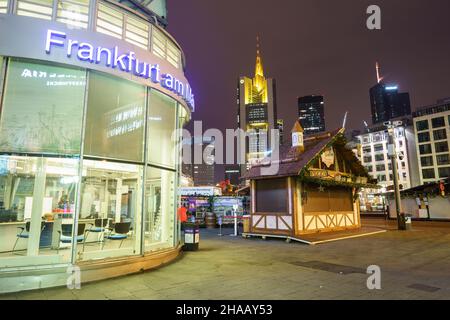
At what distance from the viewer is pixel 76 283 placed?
21.5 ft

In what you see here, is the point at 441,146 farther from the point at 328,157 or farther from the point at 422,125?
the point at 328,157

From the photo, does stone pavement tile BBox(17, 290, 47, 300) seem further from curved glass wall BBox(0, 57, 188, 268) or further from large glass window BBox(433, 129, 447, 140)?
large glass window BBox(433, 129, 447, 140)

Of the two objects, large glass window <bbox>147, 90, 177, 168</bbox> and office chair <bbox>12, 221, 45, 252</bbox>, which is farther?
large glass window <bbox>147, 90, 177, 168</bbox>

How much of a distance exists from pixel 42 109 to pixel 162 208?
498 centimetres

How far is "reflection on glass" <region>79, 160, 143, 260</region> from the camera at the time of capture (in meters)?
9.06

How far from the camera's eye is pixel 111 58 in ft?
25.6

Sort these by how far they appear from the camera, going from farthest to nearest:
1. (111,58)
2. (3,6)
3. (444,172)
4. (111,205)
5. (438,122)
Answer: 1. (438,122)
2. (444,172)
3. (111,205)
4. (111,58)
5. (3,6)

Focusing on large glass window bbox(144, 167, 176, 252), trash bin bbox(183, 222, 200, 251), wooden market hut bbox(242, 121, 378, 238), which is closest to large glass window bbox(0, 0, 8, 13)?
large glass window bbox(144, 167, 176, 252)

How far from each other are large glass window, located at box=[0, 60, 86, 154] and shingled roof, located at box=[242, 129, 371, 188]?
986cm

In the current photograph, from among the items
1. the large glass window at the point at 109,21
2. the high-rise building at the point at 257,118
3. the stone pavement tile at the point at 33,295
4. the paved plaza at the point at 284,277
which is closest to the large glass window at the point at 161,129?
the large glass window at the point at 109,21

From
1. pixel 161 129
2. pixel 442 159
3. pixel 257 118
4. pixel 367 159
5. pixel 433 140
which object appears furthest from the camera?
pixel 257 118

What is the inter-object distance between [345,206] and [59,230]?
16060 millimetres


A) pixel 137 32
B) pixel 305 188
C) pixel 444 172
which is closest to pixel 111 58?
pixel 137 32
